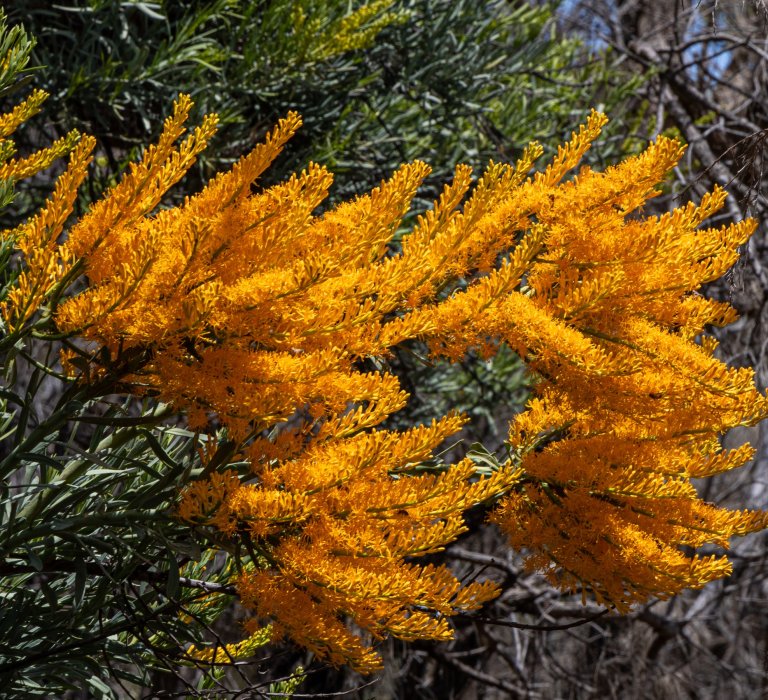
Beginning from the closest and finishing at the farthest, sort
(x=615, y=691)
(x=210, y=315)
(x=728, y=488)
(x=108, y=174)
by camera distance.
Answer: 1. (x=210, y=315)
2. (x=108, y=174)
3. (x=615, y=691)
4. (x=728, y=488)

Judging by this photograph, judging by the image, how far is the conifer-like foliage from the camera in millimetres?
1430

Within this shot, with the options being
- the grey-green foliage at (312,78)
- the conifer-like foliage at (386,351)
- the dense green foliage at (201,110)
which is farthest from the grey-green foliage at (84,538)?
the grey-green foliage at (312,78)

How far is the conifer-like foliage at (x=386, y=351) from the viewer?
1430mm

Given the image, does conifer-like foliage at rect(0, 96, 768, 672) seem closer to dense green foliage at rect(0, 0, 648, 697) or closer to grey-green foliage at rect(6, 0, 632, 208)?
dense green foliage at rect(0, 0, 648, 697)

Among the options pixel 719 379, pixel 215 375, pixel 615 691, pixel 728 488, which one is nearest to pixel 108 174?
pixel 215 375

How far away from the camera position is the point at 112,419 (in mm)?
1717

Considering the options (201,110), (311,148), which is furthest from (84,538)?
(311,148)

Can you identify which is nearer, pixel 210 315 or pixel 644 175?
pixel 210 315

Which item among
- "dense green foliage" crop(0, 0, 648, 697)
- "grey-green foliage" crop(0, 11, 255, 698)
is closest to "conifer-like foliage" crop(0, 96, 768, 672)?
"grey-green foliage" crop(0, 11, 255, 698)

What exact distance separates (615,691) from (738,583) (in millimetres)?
939

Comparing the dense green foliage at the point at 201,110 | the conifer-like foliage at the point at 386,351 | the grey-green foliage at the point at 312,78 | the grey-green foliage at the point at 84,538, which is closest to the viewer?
the conifer-like foliage at the point at 386,351

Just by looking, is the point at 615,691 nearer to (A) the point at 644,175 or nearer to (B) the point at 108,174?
(B) the point at 108,174

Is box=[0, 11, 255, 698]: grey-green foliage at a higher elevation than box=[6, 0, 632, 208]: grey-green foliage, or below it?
below

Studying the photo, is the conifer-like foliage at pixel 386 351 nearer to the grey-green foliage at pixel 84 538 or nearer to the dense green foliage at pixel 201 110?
the grey-green foliage at pixel 84 538
